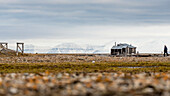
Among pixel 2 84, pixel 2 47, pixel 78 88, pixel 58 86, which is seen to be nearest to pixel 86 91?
pixel 78 88

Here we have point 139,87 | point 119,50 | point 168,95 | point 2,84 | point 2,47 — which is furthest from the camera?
point 119,50

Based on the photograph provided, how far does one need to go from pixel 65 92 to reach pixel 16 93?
5.41 ft

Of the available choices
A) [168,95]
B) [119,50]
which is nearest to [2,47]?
[119,50]

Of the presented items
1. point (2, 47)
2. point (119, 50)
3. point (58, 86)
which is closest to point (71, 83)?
point (58, 86)

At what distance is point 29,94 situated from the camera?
11.3 m

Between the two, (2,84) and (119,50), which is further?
(119,50)

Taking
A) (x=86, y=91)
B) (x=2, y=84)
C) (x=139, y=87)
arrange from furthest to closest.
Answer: (x=2, y=84) → (x=139, y=87) → (x=86, y=91)

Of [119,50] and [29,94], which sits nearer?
[29,94]

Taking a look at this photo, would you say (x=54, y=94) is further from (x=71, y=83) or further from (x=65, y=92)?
(x=71, y=83)

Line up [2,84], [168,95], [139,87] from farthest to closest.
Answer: [2,84]
[139,87]
[168,95]

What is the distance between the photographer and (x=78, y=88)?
39.8ft

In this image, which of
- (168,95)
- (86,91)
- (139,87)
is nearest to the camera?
(168,95)

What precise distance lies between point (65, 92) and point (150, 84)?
11.5ft

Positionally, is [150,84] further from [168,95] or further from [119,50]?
[119,50]
